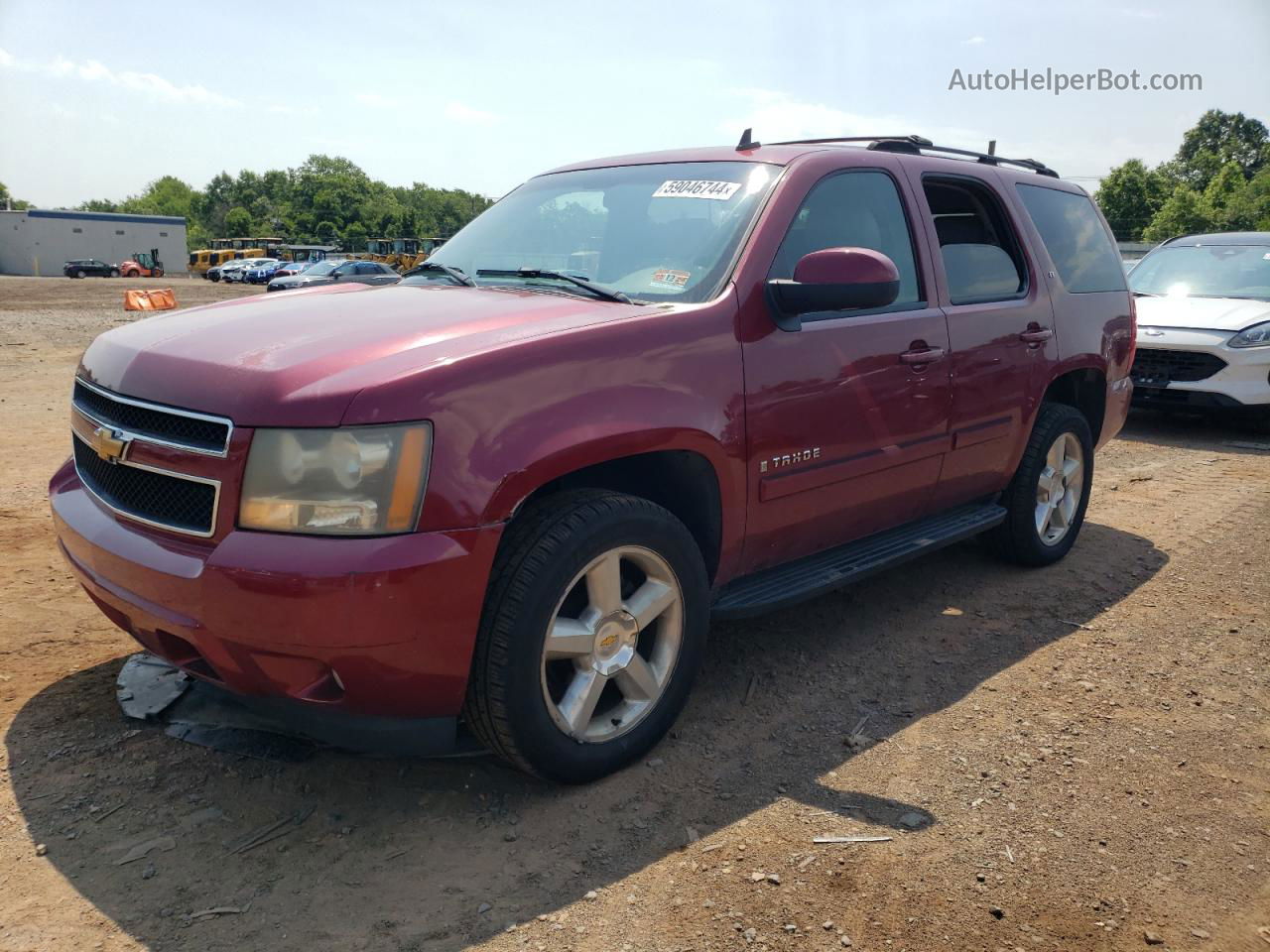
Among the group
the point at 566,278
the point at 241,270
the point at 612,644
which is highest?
the point at 241,270

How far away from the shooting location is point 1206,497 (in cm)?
657

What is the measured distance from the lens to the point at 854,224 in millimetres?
3801

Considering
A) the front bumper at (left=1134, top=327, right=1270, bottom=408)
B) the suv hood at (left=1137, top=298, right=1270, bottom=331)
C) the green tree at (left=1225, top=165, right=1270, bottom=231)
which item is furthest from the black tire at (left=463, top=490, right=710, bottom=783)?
the green tree at (left=1225, top=165, right=1270, bottom=231)

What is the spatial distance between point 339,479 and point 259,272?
52514 mm

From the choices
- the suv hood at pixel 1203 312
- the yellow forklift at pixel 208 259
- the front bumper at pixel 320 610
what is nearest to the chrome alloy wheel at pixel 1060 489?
the front bumper at pixel 320 610

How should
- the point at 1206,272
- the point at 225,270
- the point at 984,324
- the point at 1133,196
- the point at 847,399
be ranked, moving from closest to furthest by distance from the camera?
1. the point at 847,399
2. the point at 984,324
3. the point at 1206,272
4. the point at 225,270
5. the point at 1133,196

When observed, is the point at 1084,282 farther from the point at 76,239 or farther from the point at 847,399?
the point at 76,239

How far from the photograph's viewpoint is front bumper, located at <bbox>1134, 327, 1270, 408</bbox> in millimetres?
8516

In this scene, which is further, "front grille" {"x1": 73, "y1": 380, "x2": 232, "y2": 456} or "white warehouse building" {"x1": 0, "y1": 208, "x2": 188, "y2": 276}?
"white warehouse building" {"x1": 0, "y1": 208, "x2": 188, "y2": 276}

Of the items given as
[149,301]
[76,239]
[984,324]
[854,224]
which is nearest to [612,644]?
[854,224]

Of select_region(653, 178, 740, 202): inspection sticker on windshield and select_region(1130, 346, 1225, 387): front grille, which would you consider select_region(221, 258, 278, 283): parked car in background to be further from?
select_region(653, 178, 740, 202): inspection sticker on windshield

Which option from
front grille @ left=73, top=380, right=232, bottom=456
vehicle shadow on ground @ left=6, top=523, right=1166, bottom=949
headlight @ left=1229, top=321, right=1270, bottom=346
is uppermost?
headlight @ left=1229, top=321, right=1270, bottom=346

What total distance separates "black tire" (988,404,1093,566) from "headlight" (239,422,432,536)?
130 inches

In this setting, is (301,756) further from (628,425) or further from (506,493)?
(628,425)
